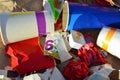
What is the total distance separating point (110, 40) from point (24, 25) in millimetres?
576

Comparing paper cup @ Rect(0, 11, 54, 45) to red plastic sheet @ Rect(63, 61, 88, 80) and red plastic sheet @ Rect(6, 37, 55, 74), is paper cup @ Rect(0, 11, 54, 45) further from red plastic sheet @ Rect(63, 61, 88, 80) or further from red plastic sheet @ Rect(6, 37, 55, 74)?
red plastic sheet @ Rect(63, 61, 88, 80)

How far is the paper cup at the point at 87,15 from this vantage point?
2.09 m

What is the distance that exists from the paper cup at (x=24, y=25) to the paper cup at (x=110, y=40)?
1.13ft

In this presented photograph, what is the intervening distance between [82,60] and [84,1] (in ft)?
1.70

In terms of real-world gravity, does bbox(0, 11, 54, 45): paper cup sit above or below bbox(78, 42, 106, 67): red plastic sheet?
above

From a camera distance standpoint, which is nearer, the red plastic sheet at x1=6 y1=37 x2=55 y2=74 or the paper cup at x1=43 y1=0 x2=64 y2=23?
the red plastic sheet at x1=6 y1=37 x2=55 y2=74

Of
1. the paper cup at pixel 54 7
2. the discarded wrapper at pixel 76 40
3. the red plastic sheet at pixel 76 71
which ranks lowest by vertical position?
the red plastic sheet at pixel 76 71

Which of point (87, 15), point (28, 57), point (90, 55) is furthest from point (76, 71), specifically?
point (87, 15)

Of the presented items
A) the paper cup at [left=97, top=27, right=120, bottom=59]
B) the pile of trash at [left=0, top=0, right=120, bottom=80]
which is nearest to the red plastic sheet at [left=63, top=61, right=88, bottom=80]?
the pile of trash at [left=0, top=0, right=120, bottom=80]

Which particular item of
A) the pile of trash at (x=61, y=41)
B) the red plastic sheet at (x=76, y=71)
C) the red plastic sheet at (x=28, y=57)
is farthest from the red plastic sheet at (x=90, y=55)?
the red plastic sheet at (x=28, y=57)

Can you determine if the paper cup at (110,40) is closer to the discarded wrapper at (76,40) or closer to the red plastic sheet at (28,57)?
the discarded wrapper at (76,40)

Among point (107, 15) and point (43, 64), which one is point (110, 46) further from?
point (43, 64)

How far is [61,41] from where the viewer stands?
206cm

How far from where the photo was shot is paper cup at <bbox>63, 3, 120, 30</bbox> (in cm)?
209
